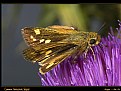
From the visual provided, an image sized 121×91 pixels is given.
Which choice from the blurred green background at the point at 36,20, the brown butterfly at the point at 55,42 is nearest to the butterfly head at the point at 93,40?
the brown butterfly at the point at 55,42

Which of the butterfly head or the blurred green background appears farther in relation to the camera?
the blurred green background

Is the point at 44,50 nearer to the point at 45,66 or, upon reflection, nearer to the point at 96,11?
the point at 45,66

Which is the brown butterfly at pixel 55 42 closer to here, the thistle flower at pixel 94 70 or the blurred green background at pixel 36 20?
the thistle flower at pixel 94 70

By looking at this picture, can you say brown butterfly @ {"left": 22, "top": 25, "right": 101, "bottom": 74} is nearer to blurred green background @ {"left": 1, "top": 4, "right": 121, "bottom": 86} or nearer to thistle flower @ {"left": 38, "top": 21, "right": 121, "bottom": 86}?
thistle flower @ {"left": 38, "top": 21, "right": 121, "bottom": 86}

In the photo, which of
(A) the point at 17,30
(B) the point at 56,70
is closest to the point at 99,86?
(B) the point at 56,70

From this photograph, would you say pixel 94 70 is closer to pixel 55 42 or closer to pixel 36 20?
pixel 55 42

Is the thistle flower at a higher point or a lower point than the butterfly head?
lower

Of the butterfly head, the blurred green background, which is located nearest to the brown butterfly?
the butterfly head
